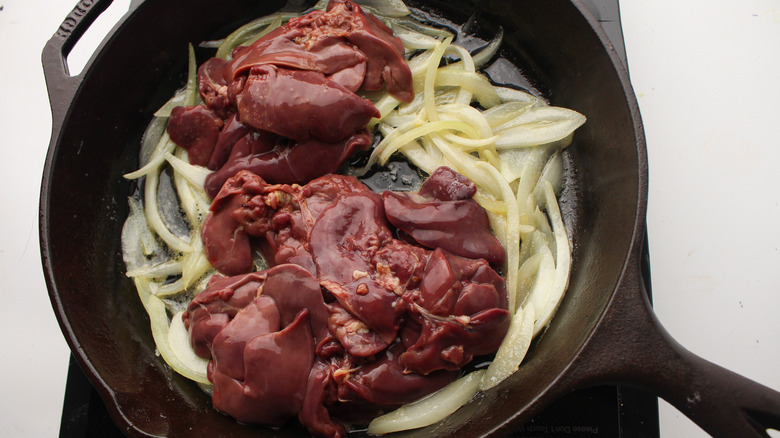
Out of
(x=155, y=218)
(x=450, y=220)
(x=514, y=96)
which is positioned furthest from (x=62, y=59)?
(x=514, y=96)

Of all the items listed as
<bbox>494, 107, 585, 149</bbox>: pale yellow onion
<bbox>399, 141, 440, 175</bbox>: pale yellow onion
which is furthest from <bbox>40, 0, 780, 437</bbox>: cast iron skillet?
<bbox>399, 141, 440, 175</bbox>: pale yellow onion

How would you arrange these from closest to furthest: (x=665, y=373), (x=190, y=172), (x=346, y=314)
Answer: (x=665, y=373) < (x=346, y=314) < (x=190, y=172)

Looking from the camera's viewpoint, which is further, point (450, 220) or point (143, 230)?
point (143, 230)

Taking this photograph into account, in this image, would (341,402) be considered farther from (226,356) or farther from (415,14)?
(415,14)

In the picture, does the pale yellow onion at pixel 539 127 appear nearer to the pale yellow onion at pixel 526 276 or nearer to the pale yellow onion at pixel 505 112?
the pale yellow onion at pixel 505 112

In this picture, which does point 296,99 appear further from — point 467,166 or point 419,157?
point 467,166

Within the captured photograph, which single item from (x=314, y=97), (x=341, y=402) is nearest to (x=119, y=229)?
(x=314, y=97)

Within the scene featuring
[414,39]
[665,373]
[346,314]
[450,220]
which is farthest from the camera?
[414,39]
